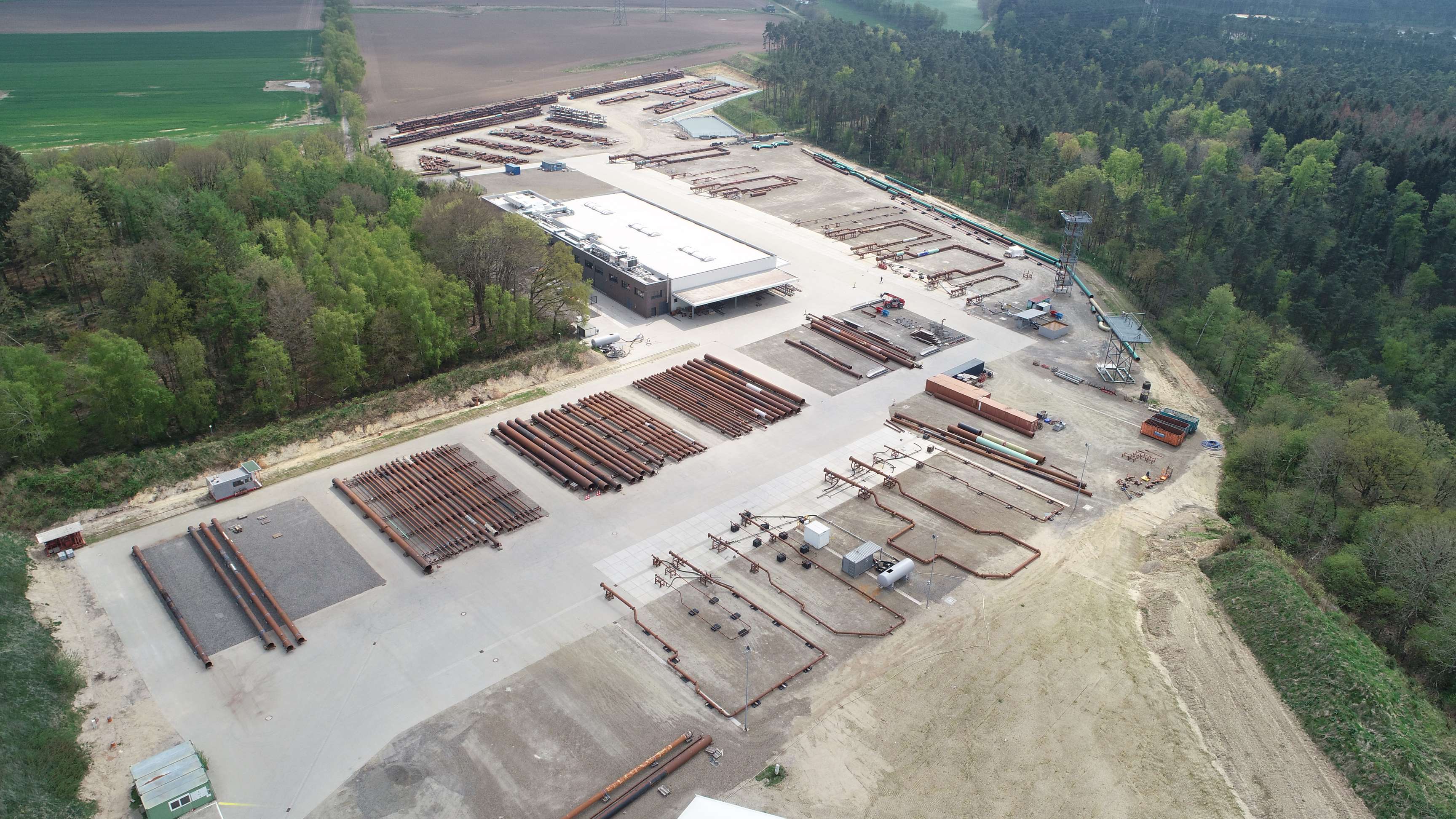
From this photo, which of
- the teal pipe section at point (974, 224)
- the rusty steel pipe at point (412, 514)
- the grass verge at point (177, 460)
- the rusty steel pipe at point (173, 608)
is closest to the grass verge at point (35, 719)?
the rusty steel pipe at point (173, 608)

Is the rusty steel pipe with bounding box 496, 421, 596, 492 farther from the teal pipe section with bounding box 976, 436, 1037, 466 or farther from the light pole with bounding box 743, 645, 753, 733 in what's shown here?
the teal pipe section with bounding box 976, 436, 1037, 466

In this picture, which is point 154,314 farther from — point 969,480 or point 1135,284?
point 1135,284

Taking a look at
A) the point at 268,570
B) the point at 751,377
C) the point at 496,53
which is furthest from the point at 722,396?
the point at 496,53

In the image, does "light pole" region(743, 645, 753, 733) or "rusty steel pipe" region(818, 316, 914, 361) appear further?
"rusty steel pipe" region(818, 316, 914, 361)

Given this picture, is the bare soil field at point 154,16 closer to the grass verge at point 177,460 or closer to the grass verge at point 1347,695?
the grass verge at point 177,460

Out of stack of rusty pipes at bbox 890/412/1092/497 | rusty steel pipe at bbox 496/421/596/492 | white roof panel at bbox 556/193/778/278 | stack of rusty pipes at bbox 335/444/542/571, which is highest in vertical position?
white roof panel at bbox 556/193/778/278

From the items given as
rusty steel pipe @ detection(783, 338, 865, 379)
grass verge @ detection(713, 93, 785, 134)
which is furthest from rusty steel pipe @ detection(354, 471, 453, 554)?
grass verge @ detection(713, 93, 785, 134)
